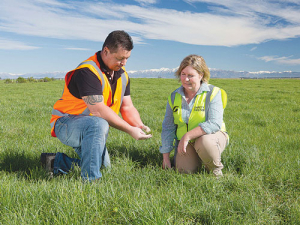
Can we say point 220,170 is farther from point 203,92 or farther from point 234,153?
point 203,92

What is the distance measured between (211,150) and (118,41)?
1944 mm

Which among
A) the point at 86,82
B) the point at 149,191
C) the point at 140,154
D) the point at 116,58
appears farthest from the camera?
the point at 140,154

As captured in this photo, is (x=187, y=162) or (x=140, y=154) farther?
A: (x=140, y=154)

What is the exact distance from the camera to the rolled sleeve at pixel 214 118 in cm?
354

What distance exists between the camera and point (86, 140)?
3402mm

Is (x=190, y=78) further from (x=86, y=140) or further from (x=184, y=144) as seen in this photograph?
(x=86, y=140)

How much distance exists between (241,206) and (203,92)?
169 cm

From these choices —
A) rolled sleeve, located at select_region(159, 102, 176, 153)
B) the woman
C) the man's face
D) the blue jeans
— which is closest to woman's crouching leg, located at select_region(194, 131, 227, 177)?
the woman

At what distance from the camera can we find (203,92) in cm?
379

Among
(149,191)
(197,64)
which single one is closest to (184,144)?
(149,191)

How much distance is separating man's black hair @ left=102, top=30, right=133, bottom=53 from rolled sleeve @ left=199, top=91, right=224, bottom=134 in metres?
1.42

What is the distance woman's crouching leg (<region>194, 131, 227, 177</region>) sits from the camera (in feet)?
11.6

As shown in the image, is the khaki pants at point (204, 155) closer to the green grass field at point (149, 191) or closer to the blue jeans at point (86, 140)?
the green grass field at point (149, 191)

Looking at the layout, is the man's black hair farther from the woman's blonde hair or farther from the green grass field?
the green grass field
